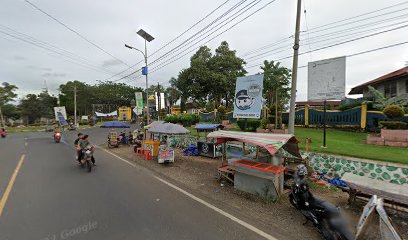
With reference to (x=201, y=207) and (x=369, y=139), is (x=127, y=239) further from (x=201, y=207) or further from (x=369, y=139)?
(x=369, y=139)

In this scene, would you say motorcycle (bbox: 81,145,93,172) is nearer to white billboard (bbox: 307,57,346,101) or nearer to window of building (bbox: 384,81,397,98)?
white billboard (bbox: 307,57,346,101)

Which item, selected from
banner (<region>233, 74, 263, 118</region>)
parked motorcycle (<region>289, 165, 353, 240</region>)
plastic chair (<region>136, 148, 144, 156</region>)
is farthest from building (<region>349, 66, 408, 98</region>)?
plastic chair (<region>136, 148, 144, 156</region>)

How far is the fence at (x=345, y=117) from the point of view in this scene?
14656 mm

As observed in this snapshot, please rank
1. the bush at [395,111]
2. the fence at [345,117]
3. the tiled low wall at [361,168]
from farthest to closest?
the fence at [345,117] < the bush at [395,111] < the tiled low wall at [361,168]

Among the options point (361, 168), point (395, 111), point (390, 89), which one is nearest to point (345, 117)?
point (395, 111)

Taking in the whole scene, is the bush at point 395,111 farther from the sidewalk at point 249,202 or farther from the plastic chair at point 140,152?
the plastic chair at point 140,152

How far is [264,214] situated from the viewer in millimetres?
5004

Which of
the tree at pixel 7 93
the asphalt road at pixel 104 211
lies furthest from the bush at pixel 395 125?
the tree at pixel 7 93

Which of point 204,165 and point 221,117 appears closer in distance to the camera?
point 204,165

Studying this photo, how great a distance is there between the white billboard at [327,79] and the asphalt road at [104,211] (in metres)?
7.43

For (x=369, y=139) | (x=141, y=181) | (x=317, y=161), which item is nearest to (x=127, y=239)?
(x=141, y=181)

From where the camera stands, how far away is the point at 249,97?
35.2ft

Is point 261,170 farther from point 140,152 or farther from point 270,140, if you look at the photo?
point 140,152

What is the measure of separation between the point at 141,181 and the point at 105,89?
68108 millimetres
